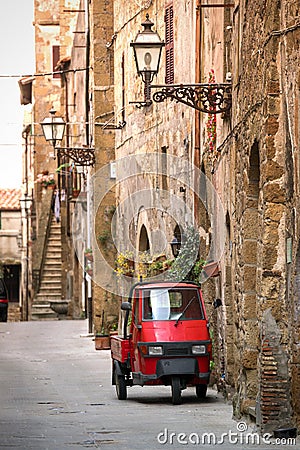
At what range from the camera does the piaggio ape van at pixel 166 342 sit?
1508 cm

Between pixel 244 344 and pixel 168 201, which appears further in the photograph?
pixel 168 201

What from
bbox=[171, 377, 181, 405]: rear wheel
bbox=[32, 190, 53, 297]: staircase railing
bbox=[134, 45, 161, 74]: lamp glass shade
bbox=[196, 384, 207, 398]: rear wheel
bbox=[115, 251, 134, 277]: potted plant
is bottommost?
bbox=[32, 190, 53, 297]: staircase railing

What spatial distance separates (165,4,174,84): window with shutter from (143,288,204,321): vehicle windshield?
7269 mm

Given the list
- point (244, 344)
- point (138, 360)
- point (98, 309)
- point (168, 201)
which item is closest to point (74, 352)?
point (98, 309)

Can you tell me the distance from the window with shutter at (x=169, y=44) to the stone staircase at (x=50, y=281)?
23.3m

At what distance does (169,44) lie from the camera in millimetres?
22500

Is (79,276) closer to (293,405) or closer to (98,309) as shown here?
(98,309)

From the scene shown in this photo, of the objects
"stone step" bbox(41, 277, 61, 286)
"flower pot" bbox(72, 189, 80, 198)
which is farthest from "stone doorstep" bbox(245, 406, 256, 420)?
"stone step" bbox(41, 277, 61, 286)

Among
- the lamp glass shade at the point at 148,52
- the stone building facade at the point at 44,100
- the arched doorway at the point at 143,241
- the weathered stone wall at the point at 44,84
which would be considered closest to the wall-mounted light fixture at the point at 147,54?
the lamp glass shade at the point at 148,52

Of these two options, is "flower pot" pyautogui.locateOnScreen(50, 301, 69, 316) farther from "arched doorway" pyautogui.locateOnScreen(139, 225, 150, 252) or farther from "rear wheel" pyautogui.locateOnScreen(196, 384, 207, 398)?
"rear wheel" pyautogui.locateOnScreen(196, 384, 207, 398)

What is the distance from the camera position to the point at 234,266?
14531 millimetres

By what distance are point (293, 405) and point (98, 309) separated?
1787cm

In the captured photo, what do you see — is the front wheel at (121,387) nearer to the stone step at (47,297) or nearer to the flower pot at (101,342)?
the flower pot at (101,342)

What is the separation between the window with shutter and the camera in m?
22.2
